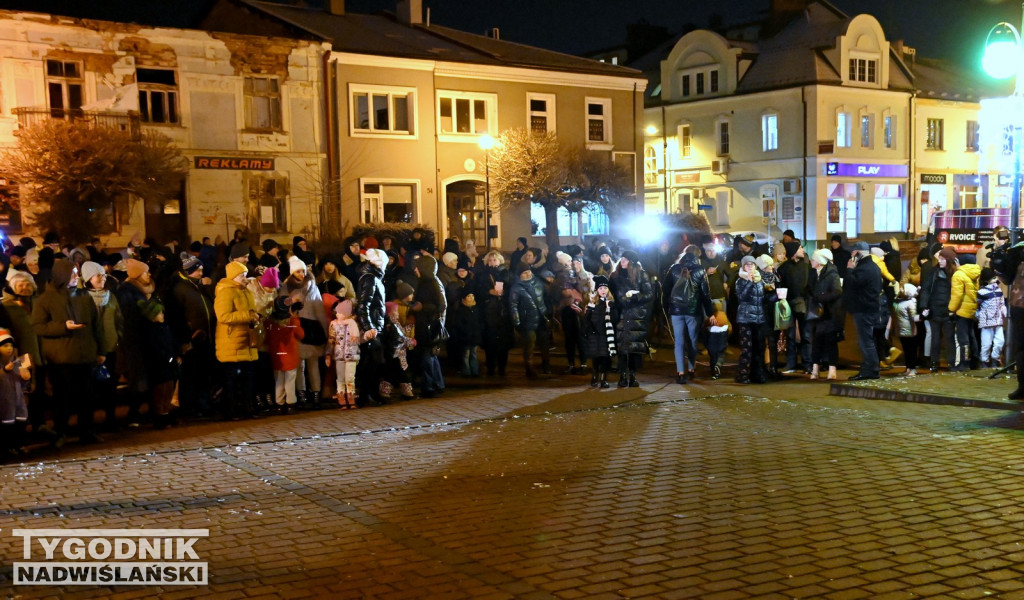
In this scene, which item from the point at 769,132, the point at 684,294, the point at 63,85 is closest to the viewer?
the point at 684,294

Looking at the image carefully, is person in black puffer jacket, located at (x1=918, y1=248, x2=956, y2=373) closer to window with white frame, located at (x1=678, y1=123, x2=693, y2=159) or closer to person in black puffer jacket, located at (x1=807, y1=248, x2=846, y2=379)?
person in black puffer jacket, located at (x1=807, y1=248, x2=846, y2=379)

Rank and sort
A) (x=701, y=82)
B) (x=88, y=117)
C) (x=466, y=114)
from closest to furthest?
(x=88, y=117), (x=466, y=114), (x=701, y=82)

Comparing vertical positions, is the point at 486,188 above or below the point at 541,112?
below

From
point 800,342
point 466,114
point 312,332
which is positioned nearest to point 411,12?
point 466,114

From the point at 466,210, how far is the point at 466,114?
136 inches

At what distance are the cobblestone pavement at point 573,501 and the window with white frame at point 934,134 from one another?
43.2 m

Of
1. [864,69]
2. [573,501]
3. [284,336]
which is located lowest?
[573,501]

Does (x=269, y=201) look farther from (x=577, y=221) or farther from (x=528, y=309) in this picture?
(x=528, y=309)

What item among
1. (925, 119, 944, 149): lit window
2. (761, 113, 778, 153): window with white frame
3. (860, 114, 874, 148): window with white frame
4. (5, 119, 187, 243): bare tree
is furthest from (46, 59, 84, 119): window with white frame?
(925, 119, 944, 149): lit window

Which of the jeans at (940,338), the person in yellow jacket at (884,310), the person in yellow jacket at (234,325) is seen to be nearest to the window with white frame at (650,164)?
the person in yellow jacket at (884,310)

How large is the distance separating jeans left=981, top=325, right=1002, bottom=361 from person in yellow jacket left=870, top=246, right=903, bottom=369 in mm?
1408

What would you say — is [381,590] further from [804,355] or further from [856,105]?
[856,105]

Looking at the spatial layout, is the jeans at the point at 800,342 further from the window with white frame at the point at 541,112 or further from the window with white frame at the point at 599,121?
the window with white frame at the point at 599,121

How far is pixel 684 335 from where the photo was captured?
555 inches
